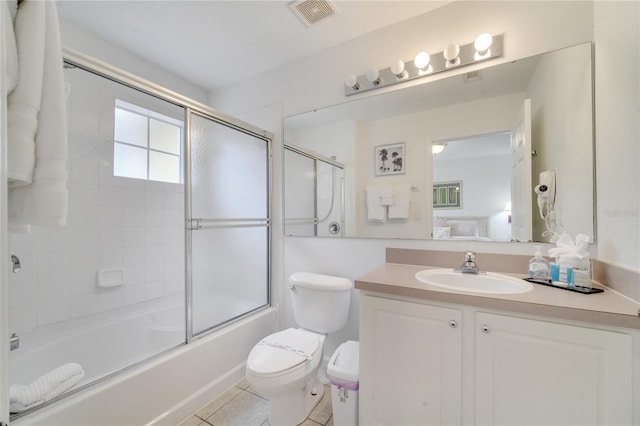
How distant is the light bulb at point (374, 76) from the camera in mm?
1687

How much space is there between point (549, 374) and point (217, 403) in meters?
1.69

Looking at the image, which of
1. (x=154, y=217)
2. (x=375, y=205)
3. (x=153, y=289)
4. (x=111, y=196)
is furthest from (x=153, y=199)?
(x=375, y=205)

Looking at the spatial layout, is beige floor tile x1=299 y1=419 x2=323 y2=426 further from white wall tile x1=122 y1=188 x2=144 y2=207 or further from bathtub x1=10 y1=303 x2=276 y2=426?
white wall tile x1=122 y1=188 x2=144 y2=207

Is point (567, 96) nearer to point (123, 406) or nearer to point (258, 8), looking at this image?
point (258, 8)

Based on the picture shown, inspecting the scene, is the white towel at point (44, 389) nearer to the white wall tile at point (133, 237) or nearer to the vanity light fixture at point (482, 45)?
the white wall tile at point (133, 237)

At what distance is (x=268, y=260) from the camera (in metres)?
2.16

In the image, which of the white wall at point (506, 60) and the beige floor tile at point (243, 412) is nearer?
the white wall at point (506, 60)

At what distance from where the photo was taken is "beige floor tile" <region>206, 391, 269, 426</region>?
56.9 inches

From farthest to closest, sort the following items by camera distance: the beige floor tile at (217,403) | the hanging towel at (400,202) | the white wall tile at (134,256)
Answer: the white wall tile at (134,256) < the hanging towel at (400,202) < the beige floor tile at (217,403)

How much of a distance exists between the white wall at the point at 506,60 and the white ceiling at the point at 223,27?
0.11m

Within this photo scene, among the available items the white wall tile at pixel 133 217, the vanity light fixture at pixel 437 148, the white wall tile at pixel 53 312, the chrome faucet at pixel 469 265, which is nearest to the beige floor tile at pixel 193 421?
the white wall tile at pixel 53 312

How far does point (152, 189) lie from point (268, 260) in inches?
44.1

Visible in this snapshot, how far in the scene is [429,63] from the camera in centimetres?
157

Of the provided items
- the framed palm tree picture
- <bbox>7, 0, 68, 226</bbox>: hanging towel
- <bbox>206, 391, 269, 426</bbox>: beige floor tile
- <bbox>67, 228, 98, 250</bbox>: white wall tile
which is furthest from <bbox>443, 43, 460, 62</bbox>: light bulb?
<bbox>67, 228, 98, 250</bbox>: white wall tile
